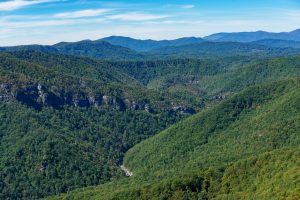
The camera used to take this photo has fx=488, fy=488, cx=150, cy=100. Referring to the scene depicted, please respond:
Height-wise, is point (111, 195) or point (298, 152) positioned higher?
point (298, 152)

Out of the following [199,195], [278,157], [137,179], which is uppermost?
[278,157]

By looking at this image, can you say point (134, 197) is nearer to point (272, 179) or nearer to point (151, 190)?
point (151, 190)

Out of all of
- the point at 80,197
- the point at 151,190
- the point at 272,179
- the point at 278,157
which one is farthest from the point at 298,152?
the point at 80,197

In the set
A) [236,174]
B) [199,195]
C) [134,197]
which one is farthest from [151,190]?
[236,174]

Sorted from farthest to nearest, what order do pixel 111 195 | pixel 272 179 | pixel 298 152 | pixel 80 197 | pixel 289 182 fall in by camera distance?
1. pixel 80 197
2. pixel 111 195
3. pixel 298 152
4. pixel 272 179
5. pixel 289 182

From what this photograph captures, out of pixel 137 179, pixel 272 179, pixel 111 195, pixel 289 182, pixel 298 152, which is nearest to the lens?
pixel 289 182

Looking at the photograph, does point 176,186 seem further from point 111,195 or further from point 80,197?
point 80,197

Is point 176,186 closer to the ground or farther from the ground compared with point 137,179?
farther from the ground

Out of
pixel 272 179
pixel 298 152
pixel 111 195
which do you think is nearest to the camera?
pixel 272 179

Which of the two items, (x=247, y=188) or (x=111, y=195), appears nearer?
(x=247, y=188)
